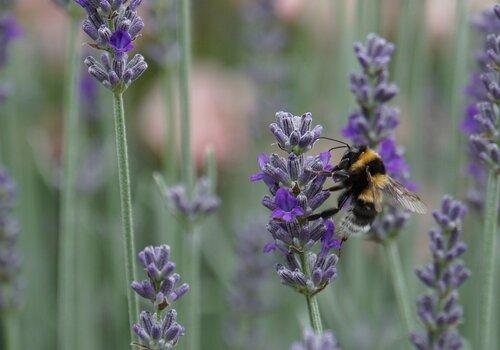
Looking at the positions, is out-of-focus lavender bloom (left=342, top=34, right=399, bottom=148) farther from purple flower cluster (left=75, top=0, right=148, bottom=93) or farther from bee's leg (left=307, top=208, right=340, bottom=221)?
purple flower cluster (left=75, top=0, right=148, bottom=93)

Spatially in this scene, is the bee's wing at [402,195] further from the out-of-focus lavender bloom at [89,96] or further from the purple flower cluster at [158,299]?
the out-of-focus lavender bloom at [89,96]

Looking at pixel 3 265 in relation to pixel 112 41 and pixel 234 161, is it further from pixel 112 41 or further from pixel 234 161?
pixel 234 161

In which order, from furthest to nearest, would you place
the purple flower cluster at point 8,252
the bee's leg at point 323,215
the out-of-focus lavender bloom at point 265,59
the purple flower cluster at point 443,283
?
the out-of-focus lavender bloom at point 265,59 → the purple flower cluster at point 8,252 → the purple flower cluster at point 443,283 → the bee's leg at point 323,215

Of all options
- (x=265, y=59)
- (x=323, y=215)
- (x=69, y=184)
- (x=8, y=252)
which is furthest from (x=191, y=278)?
(x=265, y=59)

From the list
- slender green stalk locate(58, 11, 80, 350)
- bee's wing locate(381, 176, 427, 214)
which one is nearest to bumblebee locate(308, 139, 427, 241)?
bee's wing locate(381, 176, 427, 214)

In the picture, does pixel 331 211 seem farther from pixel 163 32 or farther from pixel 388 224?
pixel 163 32

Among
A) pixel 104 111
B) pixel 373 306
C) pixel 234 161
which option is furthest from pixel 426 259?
pixel 104 111

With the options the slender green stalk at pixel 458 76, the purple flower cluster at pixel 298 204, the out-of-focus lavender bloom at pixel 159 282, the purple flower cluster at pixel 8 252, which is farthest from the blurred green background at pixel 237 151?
the out-of-focus lavender bloom at pixel 159 282
